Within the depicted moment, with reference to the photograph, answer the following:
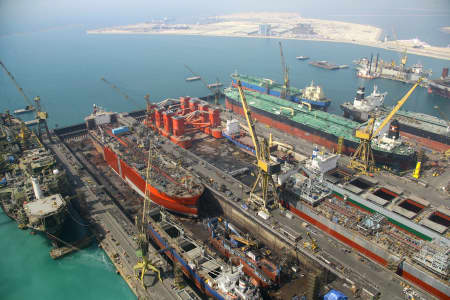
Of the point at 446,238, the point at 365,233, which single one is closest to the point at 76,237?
the point at 365,233

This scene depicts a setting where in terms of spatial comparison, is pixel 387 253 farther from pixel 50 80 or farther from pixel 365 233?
pixel 50 80

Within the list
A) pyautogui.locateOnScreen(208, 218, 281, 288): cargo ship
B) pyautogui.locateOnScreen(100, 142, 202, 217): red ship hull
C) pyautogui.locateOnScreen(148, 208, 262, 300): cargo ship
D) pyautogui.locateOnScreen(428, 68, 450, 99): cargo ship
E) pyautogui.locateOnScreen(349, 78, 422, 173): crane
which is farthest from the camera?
pyautogui.locateOnScreen(428, 68, 450, 99): cargo ship

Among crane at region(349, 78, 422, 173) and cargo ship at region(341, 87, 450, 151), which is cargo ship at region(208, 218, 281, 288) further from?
cargo ship at region(341, 87, 450, 151)

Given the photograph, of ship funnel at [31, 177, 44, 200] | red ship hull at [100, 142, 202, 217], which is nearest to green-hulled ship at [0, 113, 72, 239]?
ship funnel at [31, 177, 44, 200]

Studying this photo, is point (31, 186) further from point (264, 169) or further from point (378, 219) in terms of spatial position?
point (378, 219)

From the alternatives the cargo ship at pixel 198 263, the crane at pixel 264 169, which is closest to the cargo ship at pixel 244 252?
the cargo ship at pixel 198 263

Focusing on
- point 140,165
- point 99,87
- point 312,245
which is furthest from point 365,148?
point 99,87
